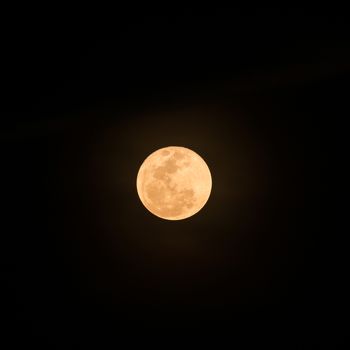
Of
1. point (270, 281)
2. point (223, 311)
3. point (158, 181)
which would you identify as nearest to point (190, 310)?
point (223, 311)

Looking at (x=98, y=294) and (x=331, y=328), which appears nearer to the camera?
(x=331, y=328)

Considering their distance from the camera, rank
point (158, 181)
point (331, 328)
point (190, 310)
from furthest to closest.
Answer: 1. point (190, 310)
2. point (331, 328)
3. point (158, 181)

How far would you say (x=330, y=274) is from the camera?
5.27 meters

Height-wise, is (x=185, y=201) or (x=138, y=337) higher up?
(x=185, y=201)

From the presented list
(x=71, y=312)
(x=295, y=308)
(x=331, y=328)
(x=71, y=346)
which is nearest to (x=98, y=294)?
(x=71, y=312)

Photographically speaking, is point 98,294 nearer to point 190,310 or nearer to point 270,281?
point 190,310

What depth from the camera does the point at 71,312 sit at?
5.55 m

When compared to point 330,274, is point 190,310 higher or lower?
lower

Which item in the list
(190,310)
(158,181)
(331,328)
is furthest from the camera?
(190,310)

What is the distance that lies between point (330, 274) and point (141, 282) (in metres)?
2.62

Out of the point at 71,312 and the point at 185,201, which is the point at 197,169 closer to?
the point at 185,201

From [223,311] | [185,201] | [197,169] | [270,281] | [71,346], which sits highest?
[197,169]

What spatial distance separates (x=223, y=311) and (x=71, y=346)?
2.20 metres

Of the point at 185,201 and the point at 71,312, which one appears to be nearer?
the point at 185,201
